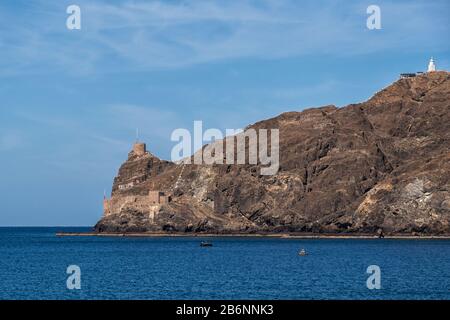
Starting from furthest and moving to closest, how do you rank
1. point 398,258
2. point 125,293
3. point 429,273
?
point 398,258 → point 429,273 → point 125,293

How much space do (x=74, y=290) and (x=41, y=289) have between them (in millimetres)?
4567

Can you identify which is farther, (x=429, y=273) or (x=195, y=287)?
(x=429, y=273)

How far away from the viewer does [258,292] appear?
67812 millimetres

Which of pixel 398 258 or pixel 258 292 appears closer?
pixel 258 292

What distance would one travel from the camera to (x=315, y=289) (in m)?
70.8

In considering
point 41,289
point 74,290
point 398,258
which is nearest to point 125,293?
point 74,290

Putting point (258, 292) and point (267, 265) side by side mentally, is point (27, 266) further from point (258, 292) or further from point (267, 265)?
point (258, 292)

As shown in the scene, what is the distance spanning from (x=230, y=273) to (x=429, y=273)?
23928mm
